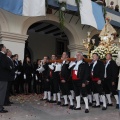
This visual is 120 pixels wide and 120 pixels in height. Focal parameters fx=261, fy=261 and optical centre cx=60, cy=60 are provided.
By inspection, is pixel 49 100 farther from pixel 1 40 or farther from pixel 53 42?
pixel 53 42

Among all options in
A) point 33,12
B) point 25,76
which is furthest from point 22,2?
point 25,76

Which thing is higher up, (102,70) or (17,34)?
(17,34)

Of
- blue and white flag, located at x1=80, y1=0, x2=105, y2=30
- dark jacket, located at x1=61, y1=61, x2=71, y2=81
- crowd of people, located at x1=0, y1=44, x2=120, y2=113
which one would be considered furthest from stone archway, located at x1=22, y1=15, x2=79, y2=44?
dark jacket, located at x1=61, y1=61, x2=71, y2=81

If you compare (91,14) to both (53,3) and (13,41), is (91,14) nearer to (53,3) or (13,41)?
(53,3)

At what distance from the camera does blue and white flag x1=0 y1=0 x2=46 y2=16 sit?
11438 millimetres

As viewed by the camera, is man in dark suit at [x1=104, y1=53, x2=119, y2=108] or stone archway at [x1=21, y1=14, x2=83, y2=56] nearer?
man in dark suit at [x1=104, y1=53, x2=119, y2=108]

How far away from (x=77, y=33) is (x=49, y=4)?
10.9 ft

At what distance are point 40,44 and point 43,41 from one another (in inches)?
12.8

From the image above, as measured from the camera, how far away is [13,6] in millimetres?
11609

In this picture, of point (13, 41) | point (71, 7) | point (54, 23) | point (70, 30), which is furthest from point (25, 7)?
point (70, 30)

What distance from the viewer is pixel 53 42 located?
18984mm

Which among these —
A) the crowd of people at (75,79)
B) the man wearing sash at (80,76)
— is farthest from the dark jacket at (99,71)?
the man wearing sash at (80,76)

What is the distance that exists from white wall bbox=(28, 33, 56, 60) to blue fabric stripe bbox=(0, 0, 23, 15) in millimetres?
6249

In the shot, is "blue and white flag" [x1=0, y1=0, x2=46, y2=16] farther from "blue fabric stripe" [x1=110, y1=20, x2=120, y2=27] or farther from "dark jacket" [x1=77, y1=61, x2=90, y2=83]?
"blue fabric stripe" [x1=110, y1=20, x2=120, y2=27]
